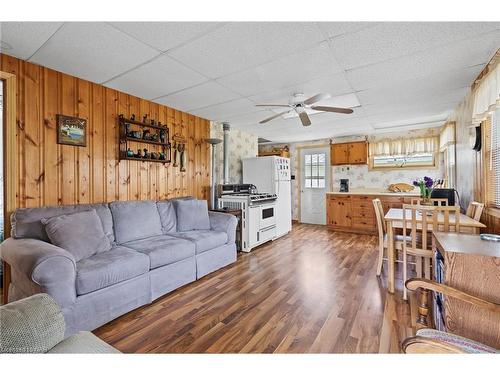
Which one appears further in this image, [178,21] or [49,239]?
[49,239]

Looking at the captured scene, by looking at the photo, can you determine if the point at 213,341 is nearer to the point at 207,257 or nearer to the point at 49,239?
the point at 207,257

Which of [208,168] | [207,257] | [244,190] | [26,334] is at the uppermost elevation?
[208,168]

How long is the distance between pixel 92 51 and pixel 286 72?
1806 mm

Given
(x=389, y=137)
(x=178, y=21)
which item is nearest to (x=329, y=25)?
(x=178, y=21)

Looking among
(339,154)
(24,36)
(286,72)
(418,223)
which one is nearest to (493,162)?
(418,223)

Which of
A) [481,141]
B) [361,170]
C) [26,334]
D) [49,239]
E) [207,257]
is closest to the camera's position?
[26,334]

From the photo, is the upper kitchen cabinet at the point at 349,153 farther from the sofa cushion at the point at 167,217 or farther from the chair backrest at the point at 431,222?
the sofa cushion at the point at 167,217

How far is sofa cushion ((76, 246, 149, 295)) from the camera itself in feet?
5.88

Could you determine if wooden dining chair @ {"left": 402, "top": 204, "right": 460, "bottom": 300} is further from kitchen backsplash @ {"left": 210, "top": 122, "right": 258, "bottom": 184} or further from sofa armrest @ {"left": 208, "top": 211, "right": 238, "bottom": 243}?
kitchen backsplash @ {"left": 210, "top": 122, "right": 258, "bottom": 184}

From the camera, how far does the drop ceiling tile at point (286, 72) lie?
2.18m

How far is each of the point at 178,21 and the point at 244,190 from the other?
9.93 ft

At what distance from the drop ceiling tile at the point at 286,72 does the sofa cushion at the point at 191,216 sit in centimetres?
162

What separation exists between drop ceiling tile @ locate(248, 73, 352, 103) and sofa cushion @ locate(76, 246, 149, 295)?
2393 millimetres

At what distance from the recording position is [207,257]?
2881 millimetres
